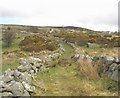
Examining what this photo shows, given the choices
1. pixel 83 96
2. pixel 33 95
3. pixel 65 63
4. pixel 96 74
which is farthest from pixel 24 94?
pixel 65 63

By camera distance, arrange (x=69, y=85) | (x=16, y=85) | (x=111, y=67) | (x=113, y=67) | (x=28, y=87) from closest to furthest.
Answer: (x=16, y=85), (x=28, y=87), (x=69, y=85), (x=113, y=67), (x=111, y=67)

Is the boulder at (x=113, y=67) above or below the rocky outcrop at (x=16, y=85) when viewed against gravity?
above

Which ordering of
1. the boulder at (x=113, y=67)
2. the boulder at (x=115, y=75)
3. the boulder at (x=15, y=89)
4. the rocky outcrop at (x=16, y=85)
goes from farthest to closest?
the boulder at (x=113, y=67)
the boulder at (x=115, y=75)
the rocky outcrop at (x=16, y=85)
the boulder at (x=15, y=89)

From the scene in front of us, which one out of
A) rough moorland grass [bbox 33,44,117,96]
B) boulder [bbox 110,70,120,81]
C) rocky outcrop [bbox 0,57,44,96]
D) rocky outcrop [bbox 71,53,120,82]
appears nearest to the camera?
rocky outcrop [bbox 0,57,44,96]

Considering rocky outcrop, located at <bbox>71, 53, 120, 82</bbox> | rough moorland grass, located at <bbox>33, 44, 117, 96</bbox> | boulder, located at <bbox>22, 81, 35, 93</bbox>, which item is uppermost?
rocky outcrop, located at <bbox>71, 53, 120, 82</bbox>

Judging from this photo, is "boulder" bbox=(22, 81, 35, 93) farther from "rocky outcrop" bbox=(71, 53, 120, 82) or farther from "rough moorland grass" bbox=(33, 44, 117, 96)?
"rocky outcrop" bbox=(71, 53, 120, 82)

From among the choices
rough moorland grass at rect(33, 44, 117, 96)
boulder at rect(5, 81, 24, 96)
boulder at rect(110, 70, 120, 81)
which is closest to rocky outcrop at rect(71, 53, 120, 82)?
boulder at rect(110, 70, 120, 81)

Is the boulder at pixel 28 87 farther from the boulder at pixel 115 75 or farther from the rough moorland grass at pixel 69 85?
the boulder at pixel 115 75

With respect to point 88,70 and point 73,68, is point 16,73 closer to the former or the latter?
point 88,70

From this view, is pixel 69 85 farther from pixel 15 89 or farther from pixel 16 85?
pixel 15 89

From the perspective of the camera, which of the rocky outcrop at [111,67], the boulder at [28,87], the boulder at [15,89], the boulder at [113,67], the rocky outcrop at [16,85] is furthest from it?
the boulder at [113,67]

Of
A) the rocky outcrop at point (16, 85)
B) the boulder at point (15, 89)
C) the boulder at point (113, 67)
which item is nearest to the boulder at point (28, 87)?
the rocky outcrop at point (16, 85)

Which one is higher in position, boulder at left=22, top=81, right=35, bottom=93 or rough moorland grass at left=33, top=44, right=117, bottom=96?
boulder at left=22, top=81, right=35, bottom=93

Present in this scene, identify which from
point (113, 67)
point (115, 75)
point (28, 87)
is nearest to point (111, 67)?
point (113, 67)
